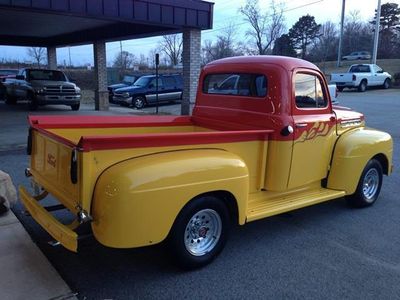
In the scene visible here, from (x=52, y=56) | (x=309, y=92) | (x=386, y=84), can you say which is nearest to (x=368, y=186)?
(x=309, y=92)

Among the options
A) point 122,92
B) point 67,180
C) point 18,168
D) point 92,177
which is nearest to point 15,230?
point 67,180

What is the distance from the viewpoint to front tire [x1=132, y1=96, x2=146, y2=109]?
72.1 feet

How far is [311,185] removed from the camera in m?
5.21

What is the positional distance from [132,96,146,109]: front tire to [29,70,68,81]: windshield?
14.6ft

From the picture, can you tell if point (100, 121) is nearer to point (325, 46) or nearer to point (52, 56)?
point (52, 56)

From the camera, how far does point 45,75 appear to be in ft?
59.2

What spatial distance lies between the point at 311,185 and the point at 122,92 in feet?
59.4

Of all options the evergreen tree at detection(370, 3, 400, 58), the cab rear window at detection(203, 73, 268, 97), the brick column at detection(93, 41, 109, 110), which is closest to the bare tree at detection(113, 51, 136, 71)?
the evergreen tree at detection(370, 3, 400, 58)

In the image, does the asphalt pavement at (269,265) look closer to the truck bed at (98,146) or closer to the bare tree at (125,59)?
the truck bed at (98,146)

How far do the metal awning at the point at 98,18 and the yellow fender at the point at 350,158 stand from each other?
809 cm

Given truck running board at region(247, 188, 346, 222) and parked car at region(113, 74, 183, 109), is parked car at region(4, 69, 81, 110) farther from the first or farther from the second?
truck running board at region(247, 188, 346, 222)

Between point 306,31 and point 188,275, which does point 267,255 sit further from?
point 306,31

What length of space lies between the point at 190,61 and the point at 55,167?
1088cm

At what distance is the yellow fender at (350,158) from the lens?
525 cm
